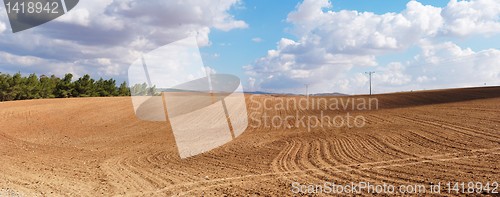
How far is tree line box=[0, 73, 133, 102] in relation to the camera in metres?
73.3

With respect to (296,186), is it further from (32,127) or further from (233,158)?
(32,127)

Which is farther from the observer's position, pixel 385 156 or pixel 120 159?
pixel 120 159

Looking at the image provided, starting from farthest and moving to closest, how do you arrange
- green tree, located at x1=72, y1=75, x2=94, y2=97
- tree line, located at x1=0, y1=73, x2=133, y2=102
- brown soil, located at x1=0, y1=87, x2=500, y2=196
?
green tree, located at x1=72, y1=75, x2=94, y2=97
tree line, located at x1=0, y1=73, x2=133, y2=102
brown soil, located at x1=0, y1=87, x2=500, y2=196

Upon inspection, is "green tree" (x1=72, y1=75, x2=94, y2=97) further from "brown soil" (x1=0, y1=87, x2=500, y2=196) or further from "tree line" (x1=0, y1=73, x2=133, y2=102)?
"brown soil" (x1=0, y1=87, x2=500, y2=196)

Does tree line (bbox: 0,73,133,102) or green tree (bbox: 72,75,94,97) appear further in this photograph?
green tree (bbox: 72,75,94,97)

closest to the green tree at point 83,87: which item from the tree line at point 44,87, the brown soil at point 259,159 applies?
the tree line at point 44,87

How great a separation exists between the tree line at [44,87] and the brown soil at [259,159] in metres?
55.2

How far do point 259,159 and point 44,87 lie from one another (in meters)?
77.1

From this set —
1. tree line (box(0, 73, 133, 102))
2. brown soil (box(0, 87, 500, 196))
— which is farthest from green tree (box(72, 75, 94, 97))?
brown soil (box(0, 87, 500, 196))

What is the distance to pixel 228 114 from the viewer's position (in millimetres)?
34938

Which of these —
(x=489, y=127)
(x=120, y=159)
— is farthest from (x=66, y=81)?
(x=489, y=127)

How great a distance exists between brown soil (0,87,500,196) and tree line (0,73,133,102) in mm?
55242

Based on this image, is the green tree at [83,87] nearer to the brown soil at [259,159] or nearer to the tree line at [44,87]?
the tree line at [44,87]

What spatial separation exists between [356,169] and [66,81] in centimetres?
8307
